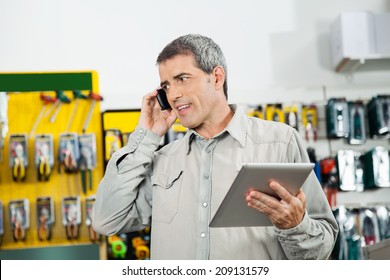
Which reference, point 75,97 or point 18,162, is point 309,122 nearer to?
point 75,97

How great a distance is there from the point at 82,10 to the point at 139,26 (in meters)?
0.35

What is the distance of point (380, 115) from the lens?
404 cm

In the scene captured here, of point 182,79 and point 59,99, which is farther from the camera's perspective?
point 59,99

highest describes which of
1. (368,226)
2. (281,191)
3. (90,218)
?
(281,191)

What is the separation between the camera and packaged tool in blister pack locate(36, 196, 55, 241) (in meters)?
3.92

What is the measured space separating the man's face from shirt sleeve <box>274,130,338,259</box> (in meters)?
0.28

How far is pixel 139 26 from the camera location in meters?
4.13

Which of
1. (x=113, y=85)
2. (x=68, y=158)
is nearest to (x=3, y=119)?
(x=68, y=158)

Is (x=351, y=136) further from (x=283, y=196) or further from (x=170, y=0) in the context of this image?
(x=283, y=196)

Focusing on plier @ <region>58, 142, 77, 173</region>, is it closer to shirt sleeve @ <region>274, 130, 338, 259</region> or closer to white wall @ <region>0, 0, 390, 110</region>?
white wall @ <region>0, 0, 390, 110</region>

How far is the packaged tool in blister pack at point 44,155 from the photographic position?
12.8ft

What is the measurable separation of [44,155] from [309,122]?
5.10 feet

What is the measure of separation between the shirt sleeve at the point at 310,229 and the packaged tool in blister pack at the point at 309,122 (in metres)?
2.25

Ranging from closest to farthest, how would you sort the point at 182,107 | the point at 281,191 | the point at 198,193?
1. the point at 281,191
2. the point at 198,193
3. the point at 182,107
